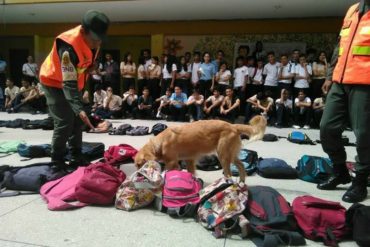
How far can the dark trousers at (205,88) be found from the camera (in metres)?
12.1

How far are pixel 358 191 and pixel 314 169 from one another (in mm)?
870

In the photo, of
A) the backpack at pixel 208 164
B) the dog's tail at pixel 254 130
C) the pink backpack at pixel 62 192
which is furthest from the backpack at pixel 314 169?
the pink backpack at pixel 62 192

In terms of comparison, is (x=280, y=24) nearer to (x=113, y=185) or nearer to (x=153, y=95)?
(x=153, y=95)

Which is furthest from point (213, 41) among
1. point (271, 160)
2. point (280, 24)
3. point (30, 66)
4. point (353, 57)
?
point (353, 57)

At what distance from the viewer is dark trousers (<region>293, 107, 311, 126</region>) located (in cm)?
1044

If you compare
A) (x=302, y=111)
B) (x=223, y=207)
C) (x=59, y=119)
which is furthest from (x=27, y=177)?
(x=302, y=111)

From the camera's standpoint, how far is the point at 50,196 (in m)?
3.80

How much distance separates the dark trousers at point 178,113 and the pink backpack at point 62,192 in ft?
24.8

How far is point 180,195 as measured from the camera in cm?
355

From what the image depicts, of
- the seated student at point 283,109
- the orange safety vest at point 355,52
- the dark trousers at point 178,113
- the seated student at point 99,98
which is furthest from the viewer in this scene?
the seated student at point 99,98

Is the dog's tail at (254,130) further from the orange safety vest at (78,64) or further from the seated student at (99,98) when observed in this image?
the seated student at (99,98)

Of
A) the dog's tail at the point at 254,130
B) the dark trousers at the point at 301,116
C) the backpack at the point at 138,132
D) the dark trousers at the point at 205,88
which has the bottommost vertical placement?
the backpack at the point at 138,132

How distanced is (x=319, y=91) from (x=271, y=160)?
22.2ft

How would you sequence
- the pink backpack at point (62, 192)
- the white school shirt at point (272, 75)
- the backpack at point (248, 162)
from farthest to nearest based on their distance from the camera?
the white school shirt at point (272, 75) → the backpack at point (248, 162) → the pink backpack at point (62, 192)
